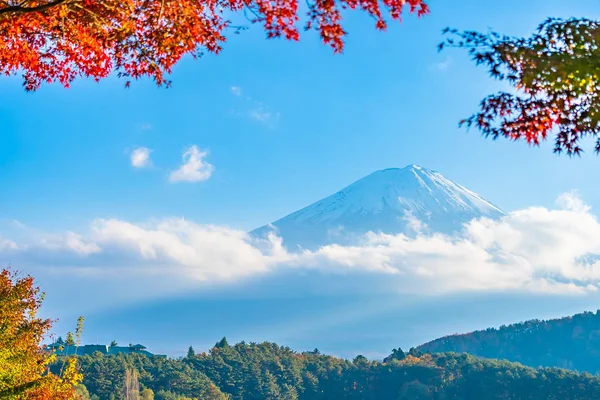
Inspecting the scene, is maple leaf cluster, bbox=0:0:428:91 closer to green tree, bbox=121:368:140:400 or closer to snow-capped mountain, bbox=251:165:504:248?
green tree, bbox=121:368:140:400

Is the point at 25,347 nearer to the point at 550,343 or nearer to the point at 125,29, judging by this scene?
the point at 125,29

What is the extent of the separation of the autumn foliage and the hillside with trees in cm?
3662

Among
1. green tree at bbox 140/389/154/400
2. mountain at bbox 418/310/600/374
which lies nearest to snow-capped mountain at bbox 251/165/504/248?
mountain at bbox 418/310/600/374

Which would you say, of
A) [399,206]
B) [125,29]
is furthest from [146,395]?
[399,206]

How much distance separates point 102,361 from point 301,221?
468ft

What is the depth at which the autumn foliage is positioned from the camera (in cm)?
1214

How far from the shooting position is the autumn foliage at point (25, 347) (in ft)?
39.8

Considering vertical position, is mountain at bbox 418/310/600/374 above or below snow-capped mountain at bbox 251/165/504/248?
below

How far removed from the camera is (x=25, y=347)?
1363 centimetres

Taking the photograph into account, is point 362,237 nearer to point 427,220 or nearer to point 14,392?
point 427,220

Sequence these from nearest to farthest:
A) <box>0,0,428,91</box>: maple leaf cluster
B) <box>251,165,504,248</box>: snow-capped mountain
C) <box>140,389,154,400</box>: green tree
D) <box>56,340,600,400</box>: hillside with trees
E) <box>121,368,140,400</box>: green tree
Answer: <box>0,0,428,91</box>: maple leaf cluster → <box>121,368,140,400</box>: green tree → <box>140,389,154,400</box>: green tree → <box>56,340,600,400</box>: hillside with trees → <box>251,165,504,248</box>: snow-capped mountain

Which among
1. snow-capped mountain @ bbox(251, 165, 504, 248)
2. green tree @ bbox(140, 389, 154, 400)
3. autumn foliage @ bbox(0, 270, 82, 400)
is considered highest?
snow-capped mountain @ bbox(251, 165, 504, 248)

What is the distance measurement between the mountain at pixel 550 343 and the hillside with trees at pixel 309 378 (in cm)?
3330

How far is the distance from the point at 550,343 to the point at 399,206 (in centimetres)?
7945
